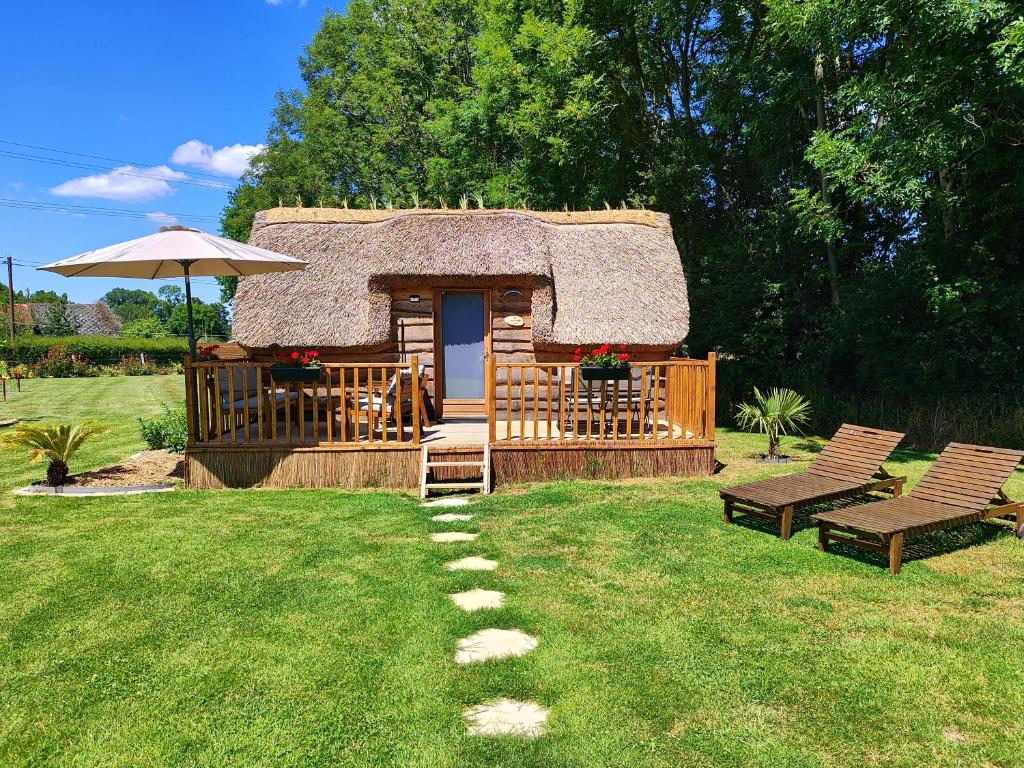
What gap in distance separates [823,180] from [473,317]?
797 centimetres

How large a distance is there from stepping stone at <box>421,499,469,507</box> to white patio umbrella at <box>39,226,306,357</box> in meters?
3.25

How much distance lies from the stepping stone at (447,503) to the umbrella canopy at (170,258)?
3.29m

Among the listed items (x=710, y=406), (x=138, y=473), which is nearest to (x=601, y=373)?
(x=710, y=406)

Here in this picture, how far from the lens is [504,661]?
3396 millimetres

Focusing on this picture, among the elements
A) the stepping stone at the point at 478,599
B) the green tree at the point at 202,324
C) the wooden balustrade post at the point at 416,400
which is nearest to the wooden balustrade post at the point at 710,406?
the wooden balustrade post at the point at 416,400

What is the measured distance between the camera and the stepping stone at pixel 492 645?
346 centimetres

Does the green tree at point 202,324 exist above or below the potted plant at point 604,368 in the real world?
above

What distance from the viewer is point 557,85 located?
53.6 ft

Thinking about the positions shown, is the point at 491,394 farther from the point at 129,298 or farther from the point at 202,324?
the point at 129,298

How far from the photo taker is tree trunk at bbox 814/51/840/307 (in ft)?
41.8

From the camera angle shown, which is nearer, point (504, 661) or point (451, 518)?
point (504, 661)

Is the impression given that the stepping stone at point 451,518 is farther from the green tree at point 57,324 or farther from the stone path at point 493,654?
the green tree at point 57,324

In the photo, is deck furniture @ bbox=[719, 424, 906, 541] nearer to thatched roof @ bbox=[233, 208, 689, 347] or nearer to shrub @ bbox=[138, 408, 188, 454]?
thatched roof @ bbox=[233, 208, 689, 347]

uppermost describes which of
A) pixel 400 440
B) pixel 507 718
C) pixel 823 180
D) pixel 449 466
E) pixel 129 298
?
pixel 129 298
